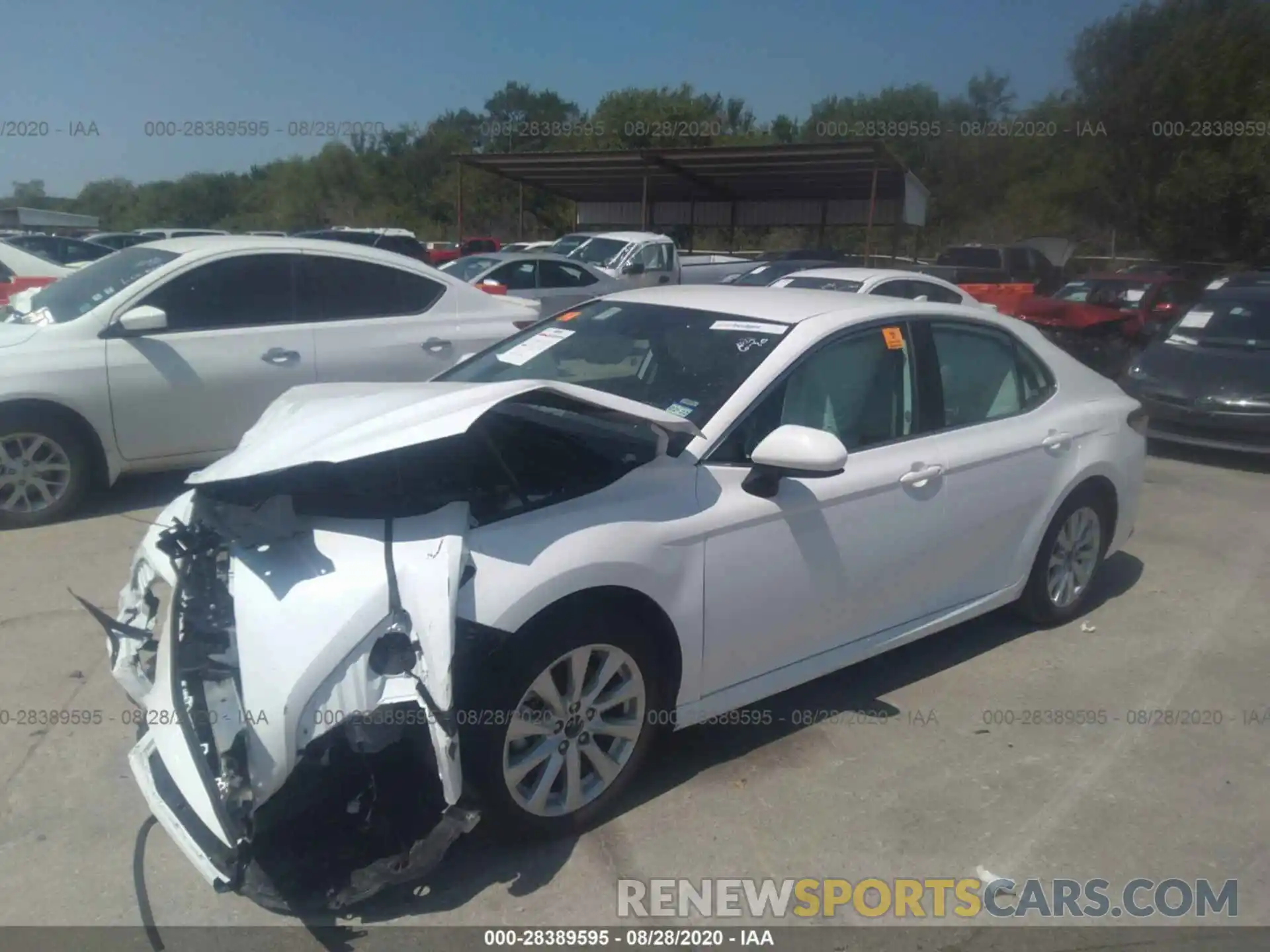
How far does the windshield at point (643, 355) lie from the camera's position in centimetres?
395

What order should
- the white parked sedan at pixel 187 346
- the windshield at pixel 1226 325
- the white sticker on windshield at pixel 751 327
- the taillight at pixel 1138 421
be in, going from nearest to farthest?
the white sticker on windshield at pixel 751 327, the taillight at pixel 1138 421, the white parked sedan at pixel 187 346, the windshield at pixel 1226 325

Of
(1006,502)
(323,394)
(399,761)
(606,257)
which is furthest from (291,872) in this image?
(606,257)

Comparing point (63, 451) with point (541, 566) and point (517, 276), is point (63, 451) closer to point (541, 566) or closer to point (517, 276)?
point (541, 566)

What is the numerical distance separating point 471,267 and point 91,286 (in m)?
8.93

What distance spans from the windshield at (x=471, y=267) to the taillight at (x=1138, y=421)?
10818 millimetres

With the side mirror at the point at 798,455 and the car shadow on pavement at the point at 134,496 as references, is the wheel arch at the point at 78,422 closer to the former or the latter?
the car shadow on pavement at the point at 134,496

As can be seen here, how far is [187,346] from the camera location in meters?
6.56

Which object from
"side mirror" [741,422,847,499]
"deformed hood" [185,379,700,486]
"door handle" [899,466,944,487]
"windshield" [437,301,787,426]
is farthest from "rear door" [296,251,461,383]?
"side mirror" [741,422,847,499]

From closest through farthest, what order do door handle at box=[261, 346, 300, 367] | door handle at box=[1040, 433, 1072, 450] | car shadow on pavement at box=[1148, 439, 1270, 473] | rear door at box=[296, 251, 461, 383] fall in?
door handle at box=[1040, 433, 1072, 450]
door handle at box=[261, 346, 300, 367]
rear door at box=[296, 251, 461, 383]
car shadow on pavement at box=[1148, 439, 1270, 473]

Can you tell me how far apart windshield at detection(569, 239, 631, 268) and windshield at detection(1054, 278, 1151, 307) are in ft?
24.7

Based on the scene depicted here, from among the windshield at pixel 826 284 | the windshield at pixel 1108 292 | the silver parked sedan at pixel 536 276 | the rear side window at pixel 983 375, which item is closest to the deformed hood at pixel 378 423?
the rear side window at pixel 983 375

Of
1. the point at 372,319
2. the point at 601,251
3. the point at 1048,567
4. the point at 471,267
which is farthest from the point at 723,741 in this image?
the point at 601,251

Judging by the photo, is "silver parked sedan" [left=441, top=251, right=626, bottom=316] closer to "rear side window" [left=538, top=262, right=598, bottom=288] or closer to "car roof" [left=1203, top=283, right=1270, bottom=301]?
"rear side window" [left=538, top=262, right=598, bottom=288]

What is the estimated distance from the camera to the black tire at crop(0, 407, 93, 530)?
6102 mm
